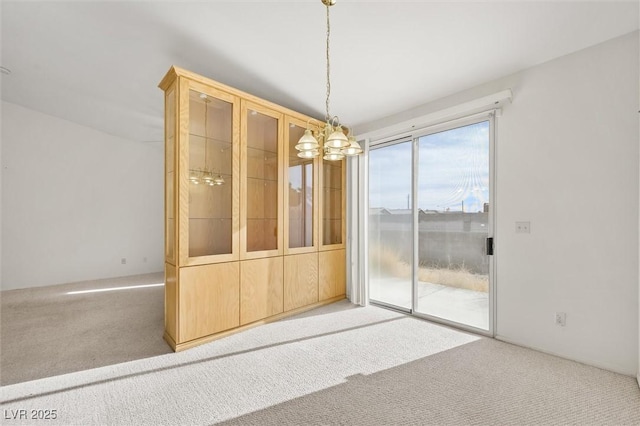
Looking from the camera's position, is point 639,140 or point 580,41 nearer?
point 639,140

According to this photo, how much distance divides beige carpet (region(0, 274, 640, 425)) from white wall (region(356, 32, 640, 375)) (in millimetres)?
346

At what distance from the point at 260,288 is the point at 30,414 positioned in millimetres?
1977

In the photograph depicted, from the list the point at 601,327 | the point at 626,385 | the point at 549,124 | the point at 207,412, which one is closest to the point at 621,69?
the point at 549,124

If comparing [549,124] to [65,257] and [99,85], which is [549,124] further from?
[65,257]

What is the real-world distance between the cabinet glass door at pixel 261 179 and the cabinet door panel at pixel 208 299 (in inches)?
16.4

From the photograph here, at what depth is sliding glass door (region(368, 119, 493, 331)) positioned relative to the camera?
324 centimetres

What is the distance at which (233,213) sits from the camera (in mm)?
3121

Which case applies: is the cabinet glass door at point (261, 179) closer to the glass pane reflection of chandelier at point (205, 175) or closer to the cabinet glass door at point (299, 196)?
the cabinet glass door at point (299, 196)

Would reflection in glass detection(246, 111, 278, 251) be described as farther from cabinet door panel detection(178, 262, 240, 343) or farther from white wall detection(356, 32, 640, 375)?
white wall detection(356, 32, 640, 375)

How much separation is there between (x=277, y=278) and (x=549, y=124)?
3306 mm

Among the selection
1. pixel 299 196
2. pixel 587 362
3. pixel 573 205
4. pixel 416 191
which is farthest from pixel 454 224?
pixel 299 196

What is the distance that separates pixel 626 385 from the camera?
2.15 meters

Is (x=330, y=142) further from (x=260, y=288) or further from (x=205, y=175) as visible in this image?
(x=260, y=288)

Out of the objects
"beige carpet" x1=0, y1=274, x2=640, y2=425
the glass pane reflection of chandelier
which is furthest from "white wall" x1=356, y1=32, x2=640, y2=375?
the glass pane reflection of chandelier
